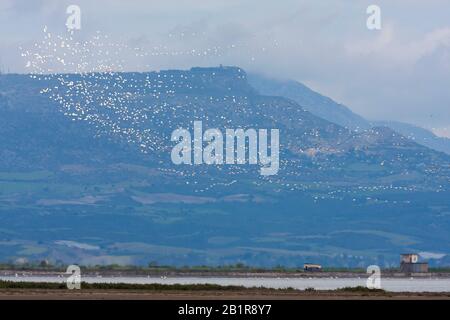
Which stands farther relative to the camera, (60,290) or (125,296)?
(60,290)

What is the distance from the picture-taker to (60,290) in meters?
104

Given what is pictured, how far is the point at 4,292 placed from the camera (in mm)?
98750

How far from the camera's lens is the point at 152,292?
104812mm

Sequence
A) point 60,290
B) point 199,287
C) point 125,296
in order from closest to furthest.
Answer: point 125,296 → point 60,290 → point 199,287
